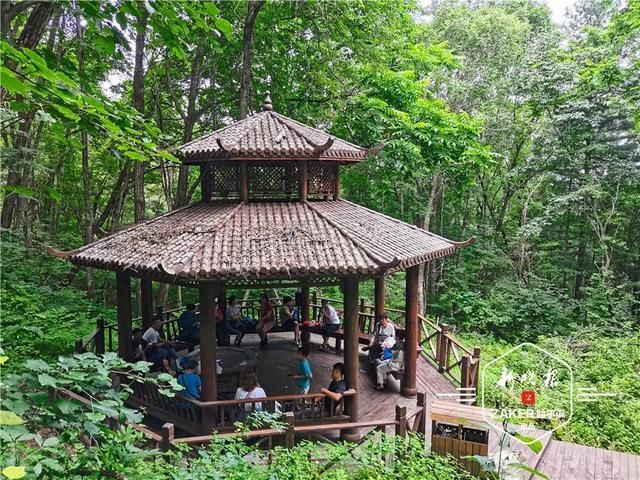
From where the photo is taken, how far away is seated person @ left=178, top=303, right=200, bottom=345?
1102cm

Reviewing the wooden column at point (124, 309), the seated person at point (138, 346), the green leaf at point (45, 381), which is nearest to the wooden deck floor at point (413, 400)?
the seated person at point (138, 346)

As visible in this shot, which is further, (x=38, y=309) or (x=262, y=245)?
(x=38, y=309)

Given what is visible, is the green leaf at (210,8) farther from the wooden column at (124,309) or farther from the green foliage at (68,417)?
the wooden column at (124,309)

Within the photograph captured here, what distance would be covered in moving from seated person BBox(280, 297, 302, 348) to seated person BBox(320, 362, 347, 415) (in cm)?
426

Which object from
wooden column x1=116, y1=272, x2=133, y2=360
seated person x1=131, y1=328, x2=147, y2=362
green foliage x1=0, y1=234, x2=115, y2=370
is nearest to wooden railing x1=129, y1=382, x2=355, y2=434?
seated person x1=131, y1=328, x2=147, y2=362

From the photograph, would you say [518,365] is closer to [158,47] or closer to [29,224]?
[158,47]

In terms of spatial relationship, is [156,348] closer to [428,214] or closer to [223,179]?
[223,179]

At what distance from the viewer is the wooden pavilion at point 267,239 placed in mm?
7281

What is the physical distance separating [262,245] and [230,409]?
3017mm

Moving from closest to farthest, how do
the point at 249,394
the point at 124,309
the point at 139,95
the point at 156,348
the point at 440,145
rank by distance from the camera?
the point at 249,394
the point at 156,348
the point at 124,309
the point at 139,95
the point at 440,145

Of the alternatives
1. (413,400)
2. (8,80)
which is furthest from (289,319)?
(8,80)

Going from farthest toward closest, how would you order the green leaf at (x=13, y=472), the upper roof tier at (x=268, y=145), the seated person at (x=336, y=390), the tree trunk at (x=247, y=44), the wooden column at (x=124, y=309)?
the tree trunk at (x=247, y=44)
the wooden column at (x=124, y=309)
the upper roof tier at (x=268, y=145)
the seated person at (x=336, y=390)
the green leaf at (x=13, y=472)

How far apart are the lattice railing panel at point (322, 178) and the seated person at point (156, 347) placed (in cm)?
461

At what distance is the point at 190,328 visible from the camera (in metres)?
11.1
